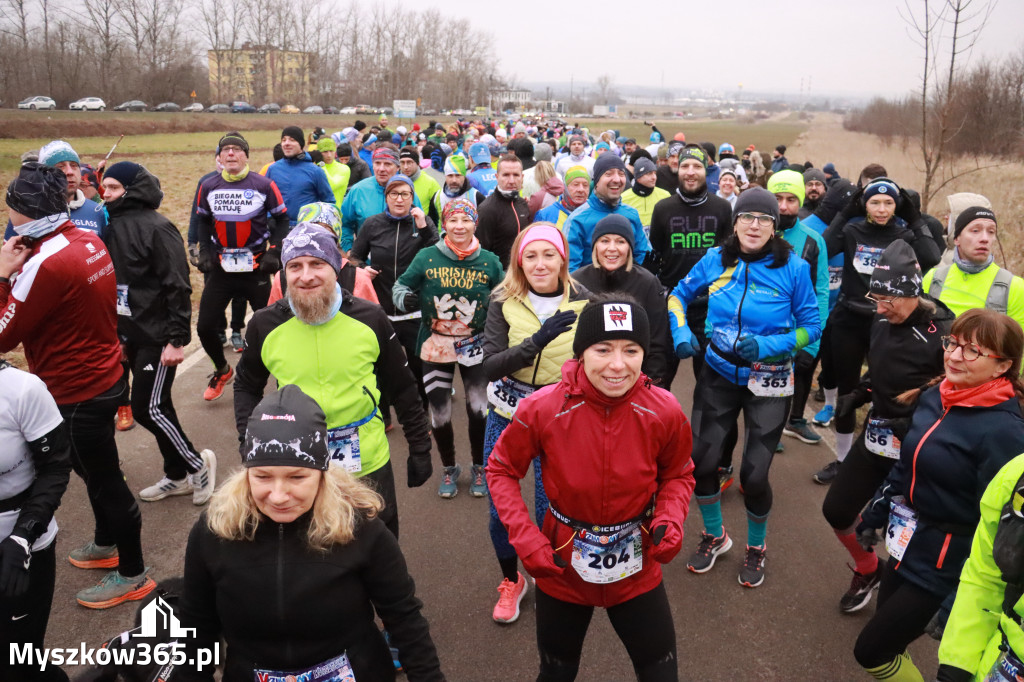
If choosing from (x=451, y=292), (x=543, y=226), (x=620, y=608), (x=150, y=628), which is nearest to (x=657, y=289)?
(x=543, y=226)

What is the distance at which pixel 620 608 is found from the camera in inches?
109

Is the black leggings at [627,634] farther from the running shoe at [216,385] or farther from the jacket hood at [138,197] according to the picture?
the running shoe at [216,385]

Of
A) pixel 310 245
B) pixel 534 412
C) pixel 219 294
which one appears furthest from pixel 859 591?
pixel 219 294

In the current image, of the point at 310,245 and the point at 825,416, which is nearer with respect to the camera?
the point at 310,245

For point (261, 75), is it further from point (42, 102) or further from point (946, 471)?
point (946, 471)

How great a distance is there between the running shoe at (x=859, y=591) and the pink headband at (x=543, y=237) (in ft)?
8.66

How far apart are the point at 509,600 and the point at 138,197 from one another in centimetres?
359

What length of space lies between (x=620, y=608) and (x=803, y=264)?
256cm

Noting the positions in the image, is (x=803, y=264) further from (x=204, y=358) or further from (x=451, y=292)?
(x=204, y=358)

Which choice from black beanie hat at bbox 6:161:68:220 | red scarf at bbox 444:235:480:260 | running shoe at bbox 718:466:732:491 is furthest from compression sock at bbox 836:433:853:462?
black beanie hat at bbox 6:161:68:220

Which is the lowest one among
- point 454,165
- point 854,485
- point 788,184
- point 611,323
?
point 854,485

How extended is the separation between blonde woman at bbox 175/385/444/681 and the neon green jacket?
5.76 feet

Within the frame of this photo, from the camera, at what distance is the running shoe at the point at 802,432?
21.1 ft

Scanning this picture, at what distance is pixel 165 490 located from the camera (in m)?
5.20
